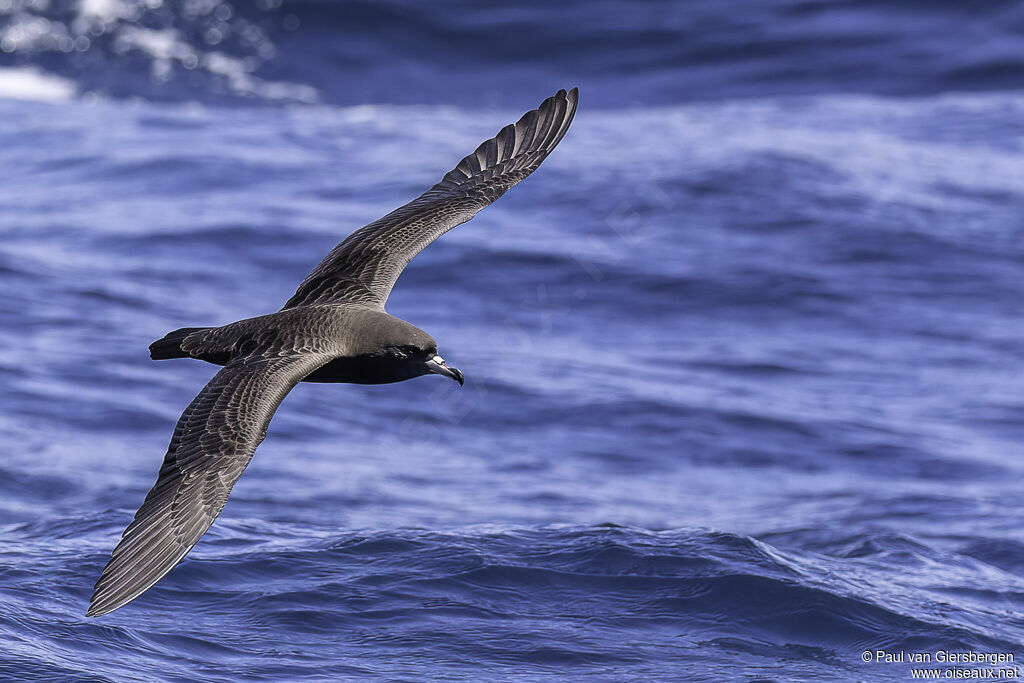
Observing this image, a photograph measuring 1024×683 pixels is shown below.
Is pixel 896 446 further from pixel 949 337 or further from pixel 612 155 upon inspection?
pixel 612 155

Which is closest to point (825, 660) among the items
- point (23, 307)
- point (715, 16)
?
point (23, 307)

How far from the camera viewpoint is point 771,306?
15891 mm

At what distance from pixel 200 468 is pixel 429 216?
2794mm

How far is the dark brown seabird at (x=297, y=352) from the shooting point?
20.5 ft

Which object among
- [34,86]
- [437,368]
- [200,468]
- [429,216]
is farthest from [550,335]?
[34,86]

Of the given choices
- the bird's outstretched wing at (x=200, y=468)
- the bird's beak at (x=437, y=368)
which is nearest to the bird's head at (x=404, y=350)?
the bird's beak at (x=437, y=368)

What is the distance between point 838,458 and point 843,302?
11.4 ft

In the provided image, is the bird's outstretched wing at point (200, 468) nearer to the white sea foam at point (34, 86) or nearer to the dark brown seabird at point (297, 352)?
the dark brown seabird at point (297, 352)

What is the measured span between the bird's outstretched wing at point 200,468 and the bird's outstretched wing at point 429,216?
127 cm

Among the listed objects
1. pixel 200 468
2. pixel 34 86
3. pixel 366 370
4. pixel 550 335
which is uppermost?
pixel 34 86

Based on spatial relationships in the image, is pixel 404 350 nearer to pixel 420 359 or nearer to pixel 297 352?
pixel 420 359

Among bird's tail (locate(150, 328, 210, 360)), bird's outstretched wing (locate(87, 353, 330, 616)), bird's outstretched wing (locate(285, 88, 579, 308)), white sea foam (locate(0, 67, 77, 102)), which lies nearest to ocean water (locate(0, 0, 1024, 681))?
white sea foam (locate(0, 67, 77, 102))

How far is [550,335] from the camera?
15492 millimetres

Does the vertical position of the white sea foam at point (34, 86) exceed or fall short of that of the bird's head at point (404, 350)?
it exceeds it
